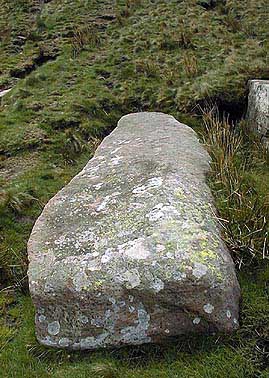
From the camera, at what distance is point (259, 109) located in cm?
776

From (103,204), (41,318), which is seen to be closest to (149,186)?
(103,204)

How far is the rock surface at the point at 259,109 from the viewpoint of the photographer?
752cm

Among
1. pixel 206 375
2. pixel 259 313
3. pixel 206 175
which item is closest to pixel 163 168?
pixel 206 175

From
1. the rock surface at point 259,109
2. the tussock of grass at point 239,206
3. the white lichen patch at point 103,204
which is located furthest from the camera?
the rock surface at point 259,109

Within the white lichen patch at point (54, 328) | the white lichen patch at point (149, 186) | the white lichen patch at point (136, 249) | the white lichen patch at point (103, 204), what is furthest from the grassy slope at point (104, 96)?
the white lichen patch at point (149, 186)

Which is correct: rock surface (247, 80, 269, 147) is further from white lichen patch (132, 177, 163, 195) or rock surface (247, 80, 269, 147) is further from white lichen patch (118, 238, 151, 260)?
white lichen patch (118, 238, 151, 260)

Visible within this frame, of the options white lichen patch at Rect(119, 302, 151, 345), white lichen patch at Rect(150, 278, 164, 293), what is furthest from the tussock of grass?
white lichen patch at Rect(119, 302, 151, 345)

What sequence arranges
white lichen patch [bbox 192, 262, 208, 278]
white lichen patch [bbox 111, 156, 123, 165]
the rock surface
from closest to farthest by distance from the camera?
white lichen patch [bbox 192, 262, 208, 278], white lichen patch [bbox 111, 156, 123, 165], the rock surface

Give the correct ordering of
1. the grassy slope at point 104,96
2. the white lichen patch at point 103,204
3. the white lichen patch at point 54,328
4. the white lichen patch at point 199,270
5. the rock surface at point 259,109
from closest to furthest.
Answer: the white lichen patch at point 199,270 → the grassy slope at point 104,96 → the white lichen patch at point 54,328 → the white lichen patch at point 103,204 → the rock surface at point 259,109

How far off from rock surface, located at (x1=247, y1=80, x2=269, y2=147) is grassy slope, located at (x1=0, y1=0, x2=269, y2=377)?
0.54 metres

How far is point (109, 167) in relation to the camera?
5582 millimetres

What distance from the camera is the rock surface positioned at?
7516mm

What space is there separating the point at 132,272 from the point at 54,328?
81cm

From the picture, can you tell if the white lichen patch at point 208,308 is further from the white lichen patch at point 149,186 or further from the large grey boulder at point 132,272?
the white lichen patch at point 149,186
